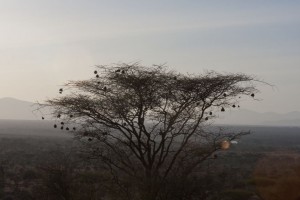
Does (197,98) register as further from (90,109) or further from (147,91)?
(90,109)

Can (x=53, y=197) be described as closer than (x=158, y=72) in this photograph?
No

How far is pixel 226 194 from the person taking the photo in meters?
24.3

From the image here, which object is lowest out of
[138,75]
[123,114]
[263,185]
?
[263,185]

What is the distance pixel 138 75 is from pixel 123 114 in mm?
1406

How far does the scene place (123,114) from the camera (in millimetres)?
15430

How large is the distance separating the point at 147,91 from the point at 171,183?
328 centimetres

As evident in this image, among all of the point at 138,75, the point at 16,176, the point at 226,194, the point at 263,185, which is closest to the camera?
the point at 138,75

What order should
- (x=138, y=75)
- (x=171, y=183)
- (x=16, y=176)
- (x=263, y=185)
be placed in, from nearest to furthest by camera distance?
(x=138, y=75) < (x=171, y=183) < (x=263, y=185) < (x=16, y=176)

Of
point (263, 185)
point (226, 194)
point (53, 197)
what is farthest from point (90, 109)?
point (263, 185)

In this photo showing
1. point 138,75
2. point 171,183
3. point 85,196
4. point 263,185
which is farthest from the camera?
point 263,185

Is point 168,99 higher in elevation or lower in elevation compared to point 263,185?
higher

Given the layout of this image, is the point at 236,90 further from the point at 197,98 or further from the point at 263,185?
the point at 263,185

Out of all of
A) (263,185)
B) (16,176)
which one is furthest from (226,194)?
(16,176)

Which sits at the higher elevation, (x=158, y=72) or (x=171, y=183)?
(x=158, y=72)
